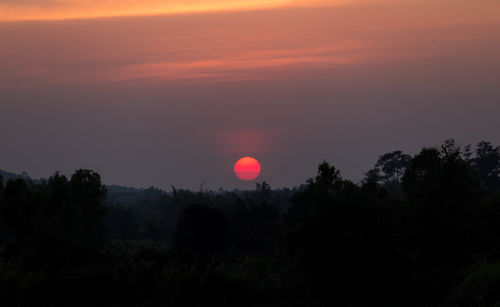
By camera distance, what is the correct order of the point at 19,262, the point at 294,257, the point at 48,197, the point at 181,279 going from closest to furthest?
the point at 181,279
the point at 294,257
the point at 19,262
the point at 48,197

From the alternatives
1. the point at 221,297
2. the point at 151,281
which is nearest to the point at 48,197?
the point at 151,281

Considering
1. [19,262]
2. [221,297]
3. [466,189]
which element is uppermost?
[466,189]

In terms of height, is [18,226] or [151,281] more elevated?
[18,226]

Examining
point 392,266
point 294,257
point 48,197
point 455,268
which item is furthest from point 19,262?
point 455,268

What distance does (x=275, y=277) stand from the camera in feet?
116

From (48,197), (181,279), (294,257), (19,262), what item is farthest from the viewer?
(48,197)

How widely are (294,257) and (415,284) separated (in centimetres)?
649

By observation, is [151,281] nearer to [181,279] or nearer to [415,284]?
[181,279]

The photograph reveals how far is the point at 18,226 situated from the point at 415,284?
99.0ft

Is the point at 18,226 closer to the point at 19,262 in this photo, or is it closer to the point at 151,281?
the point at 19,262

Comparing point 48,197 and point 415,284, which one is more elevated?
point 48,197

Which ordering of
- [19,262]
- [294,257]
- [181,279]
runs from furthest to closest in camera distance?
[19,262], [294,257], [181,279]

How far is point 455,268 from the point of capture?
3409cm

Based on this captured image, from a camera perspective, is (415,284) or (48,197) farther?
(48,197)
